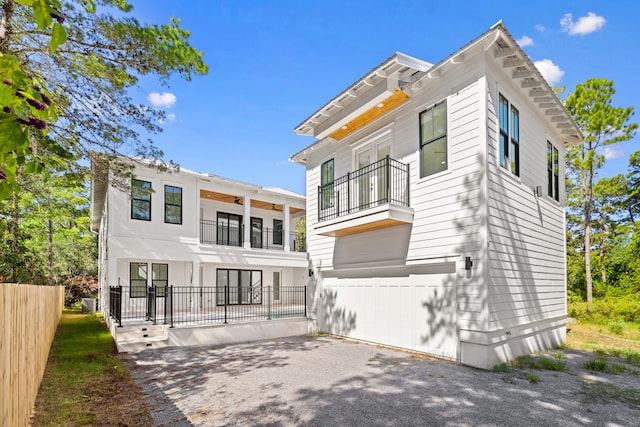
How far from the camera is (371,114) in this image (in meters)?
10.0

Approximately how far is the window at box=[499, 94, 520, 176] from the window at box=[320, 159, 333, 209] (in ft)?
16.7

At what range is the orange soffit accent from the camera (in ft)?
30.2

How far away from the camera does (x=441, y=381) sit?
A: 6.28 m

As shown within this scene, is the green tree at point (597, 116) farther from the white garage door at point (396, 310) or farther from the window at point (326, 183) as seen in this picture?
the window at point (326, 183)

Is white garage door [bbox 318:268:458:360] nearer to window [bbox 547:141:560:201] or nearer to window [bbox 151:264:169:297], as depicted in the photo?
window [bbox 547:141:560:201]

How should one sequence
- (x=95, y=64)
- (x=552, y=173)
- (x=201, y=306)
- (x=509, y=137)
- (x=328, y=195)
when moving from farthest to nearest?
(x=201, y=306) → (x=328, y=195) → (x=552, y=173) → (x=509, y=137) → (x=95, y=64)

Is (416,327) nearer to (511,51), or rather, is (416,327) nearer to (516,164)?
(516,164)

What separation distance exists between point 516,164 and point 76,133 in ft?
32.3

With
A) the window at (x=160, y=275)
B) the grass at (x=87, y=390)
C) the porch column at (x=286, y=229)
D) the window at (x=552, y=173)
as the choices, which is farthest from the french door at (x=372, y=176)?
the window at (x=160, y=275)

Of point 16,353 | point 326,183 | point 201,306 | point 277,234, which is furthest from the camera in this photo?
point 277,234

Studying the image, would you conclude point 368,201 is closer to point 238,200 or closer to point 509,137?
point 509,137

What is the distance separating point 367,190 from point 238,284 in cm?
1076

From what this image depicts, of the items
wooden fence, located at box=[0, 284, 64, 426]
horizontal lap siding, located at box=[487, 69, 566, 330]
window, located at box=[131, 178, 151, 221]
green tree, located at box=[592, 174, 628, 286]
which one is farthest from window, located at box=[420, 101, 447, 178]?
green tree, located at box=[592, 174, 628, 286]

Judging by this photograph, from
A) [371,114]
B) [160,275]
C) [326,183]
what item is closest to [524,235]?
[371,114]
